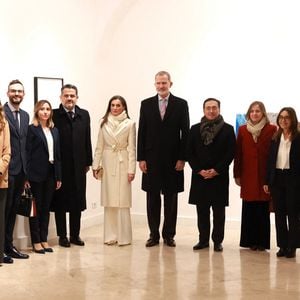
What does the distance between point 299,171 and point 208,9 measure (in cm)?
287

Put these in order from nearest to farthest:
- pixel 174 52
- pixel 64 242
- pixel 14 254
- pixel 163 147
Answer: pixel 14 254, pixel 163 147, pixel 64 242, pixel 174 52

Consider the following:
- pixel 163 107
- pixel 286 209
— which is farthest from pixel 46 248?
pixel 286 209

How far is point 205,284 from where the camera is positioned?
478 cm

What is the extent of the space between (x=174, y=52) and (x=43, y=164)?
2.73 meters

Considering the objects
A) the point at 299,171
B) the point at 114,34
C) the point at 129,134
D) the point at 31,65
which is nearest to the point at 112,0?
the point at 114,34

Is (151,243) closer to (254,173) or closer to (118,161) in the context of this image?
(118,161)

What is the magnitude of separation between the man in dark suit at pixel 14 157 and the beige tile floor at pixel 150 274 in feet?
0.92

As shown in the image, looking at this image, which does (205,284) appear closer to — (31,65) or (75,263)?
(75,263)

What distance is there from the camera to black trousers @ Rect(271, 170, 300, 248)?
18.3 ft

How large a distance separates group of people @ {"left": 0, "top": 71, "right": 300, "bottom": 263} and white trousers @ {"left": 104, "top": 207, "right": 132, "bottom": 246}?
0.01 m

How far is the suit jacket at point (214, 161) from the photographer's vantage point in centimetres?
594

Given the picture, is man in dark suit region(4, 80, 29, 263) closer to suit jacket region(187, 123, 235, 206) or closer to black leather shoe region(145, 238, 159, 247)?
black leather shoe region(145, 238, 159, 247)

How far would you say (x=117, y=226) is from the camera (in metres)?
6.39

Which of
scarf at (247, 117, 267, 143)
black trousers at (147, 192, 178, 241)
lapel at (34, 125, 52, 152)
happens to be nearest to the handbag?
lapel at (34, 125, 52, 152)
